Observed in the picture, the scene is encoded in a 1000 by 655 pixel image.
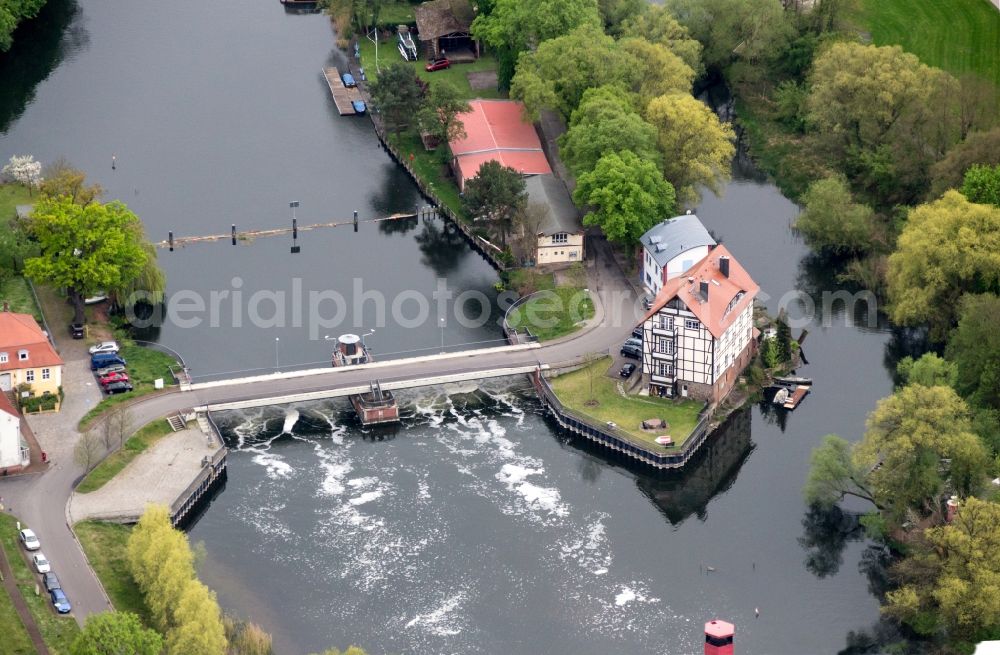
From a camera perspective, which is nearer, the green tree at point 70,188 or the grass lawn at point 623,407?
the grass lawn at point 623,407

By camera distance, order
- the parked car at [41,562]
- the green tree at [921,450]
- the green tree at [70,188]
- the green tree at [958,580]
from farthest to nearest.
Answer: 1. the green tree at [70,188]
2. the green tree at [921,450]
3. the parked car at [41,562]
4. the green tree at [958,580]

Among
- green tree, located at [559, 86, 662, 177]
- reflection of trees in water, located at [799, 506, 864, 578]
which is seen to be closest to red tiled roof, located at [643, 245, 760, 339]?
reflection of trees in water, located at [799, 506, 864, 578]

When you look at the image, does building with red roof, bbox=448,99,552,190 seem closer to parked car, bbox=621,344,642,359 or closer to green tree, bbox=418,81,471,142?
green tree, bbox=418,81,471,142

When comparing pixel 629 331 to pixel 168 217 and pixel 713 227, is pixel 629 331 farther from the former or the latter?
pixel 168 217

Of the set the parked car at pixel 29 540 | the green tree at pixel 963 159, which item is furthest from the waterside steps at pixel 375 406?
Result: the green tree at pixel 963 159

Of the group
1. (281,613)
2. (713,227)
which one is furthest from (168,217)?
(281,613)

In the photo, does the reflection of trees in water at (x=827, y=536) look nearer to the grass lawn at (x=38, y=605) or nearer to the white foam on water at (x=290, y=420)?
the white foam on water at (x=290, y=420)
